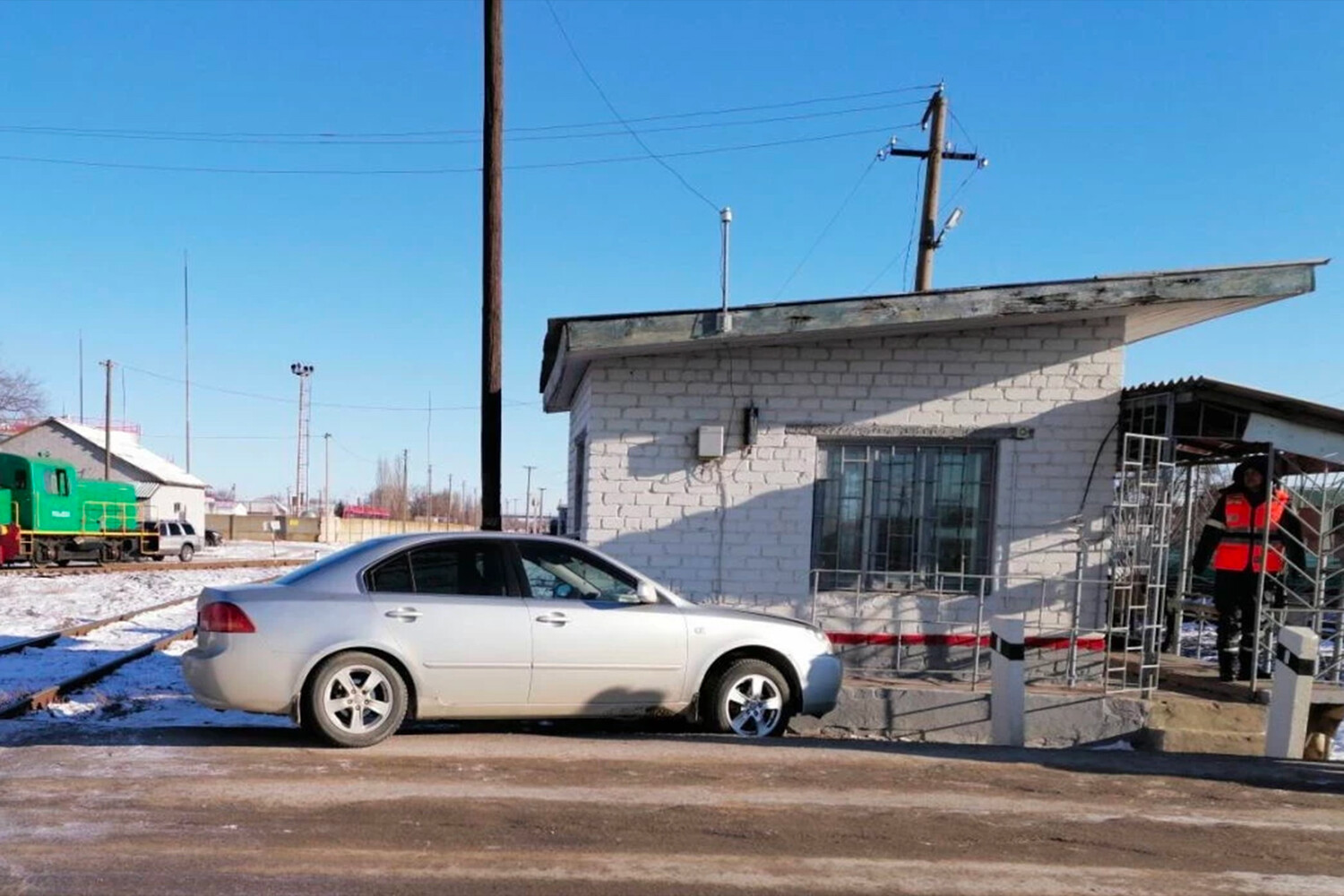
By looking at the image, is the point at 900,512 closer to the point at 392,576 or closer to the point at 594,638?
the point at 594,638

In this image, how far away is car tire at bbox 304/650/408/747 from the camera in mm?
6621

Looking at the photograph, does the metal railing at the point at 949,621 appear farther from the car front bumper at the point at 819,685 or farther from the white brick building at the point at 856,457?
the car front bumper at the point at 819,685

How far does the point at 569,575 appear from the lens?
7.38 m

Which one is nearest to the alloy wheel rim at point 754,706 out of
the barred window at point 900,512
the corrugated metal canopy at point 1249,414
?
the barred window at point 900,512

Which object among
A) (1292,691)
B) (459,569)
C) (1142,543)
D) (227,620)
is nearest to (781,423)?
(1142,543)

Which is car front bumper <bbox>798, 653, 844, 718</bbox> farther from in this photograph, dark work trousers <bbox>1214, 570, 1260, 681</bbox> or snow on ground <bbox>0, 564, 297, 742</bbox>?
dark work trousers <bbox>1214, 570, 1260, 681</bbox>

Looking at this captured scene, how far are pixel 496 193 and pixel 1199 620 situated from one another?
9217 millimetres

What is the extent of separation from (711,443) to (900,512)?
1892mm

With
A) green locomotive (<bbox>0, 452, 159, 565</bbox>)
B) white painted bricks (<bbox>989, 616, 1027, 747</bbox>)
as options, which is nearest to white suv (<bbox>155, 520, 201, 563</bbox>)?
green locomotive (<bbox>0, 452, 159, 565</bbox>)

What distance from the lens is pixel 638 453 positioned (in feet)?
33.2

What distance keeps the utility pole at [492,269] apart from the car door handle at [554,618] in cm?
501

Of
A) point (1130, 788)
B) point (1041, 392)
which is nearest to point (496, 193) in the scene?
point (1041, 392)

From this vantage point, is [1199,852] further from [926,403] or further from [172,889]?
[926,403]

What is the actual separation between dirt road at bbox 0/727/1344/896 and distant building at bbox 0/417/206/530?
5596cm
